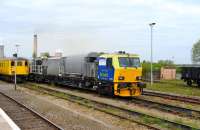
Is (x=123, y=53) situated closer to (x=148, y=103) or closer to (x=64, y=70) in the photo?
(x=148, y=103)

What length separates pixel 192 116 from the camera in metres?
15.9

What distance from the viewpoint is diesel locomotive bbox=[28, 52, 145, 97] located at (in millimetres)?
23469

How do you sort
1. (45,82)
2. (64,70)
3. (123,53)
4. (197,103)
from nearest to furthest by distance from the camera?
(197,103) < (123,53) < (64,70) < (45,82)

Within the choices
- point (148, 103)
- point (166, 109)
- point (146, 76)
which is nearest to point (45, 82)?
point (146, 76)

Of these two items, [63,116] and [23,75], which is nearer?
[63,116]

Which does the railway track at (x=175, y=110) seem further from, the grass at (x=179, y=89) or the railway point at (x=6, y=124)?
the grass at (x=179, y=89)

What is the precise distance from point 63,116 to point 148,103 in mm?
6200

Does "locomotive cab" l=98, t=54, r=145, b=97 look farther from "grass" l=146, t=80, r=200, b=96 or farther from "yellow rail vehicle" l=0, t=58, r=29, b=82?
"yellow rail vehicle" l=0, t=58, r=29, b=82

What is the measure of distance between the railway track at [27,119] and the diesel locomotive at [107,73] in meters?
6.11

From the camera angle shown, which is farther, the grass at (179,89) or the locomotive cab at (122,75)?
the grass at (179,89)

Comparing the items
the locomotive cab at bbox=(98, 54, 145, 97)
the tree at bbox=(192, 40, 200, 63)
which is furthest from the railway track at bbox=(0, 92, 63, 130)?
the tree at bbox=(192, 40, 200, 63)

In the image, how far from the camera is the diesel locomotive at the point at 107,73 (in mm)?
23469

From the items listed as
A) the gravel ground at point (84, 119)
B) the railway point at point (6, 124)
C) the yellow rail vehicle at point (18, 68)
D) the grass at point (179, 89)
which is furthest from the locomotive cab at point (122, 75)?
the yellow rail vehicle at point (18, 68)

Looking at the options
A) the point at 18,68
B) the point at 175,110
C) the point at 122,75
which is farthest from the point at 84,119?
the point at 18,68
